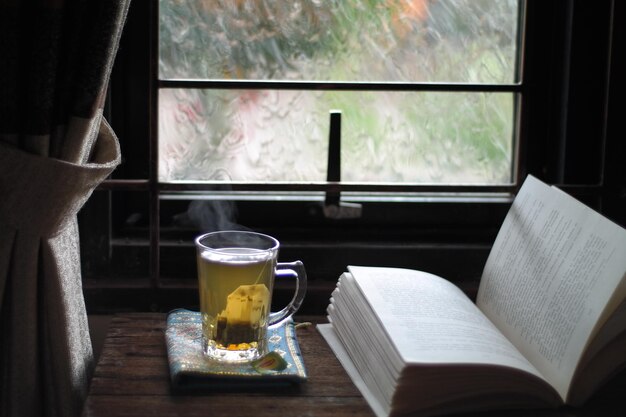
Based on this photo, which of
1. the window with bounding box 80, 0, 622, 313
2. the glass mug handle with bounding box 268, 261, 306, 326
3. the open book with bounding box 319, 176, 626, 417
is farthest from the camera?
the window with bounding box 80, 0, 622, 313

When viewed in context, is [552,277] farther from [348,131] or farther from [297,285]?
[348,131]

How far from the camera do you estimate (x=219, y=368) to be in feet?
3.01

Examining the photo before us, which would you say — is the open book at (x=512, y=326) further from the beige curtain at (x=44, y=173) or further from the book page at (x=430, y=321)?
the beige curtain at (x=44, y=173)

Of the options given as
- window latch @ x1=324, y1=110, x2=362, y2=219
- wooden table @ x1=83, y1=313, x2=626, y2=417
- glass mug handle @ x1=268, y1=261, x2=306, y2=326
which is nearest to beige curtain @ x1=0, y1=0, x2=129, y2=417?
wooden table @ x1=83, y1=313, x2=626, y2=417

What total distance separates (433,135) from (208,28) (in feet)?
1.36

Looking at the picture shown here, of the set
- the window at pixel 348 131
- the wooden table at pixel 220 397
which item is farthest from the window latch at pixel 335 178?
the wooden table at pixel 220 397

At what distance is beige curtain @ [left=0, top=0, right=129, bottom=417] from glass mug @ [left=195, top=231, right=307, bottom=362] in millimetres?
155

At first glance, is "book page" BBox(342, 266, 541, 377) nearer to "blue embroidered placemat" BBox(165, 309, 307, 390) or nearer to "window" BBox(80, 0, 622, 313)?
"blue embroidered placemat" BBox(165, 309, 307, 390)

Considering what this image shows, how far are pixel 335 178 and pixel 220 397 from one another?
1.84 feet

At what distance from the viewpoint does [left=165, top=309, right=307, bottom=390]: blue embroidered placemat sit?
898 mm

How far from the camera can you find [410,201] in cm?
144

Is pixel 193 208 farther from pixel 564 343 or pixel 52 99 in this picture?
pixel 564 343

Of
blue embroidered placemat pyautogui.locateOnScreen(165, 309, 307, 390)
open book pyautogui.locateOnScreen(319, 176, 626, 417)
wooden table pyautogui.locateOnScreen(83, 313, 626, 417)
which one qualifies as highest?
open book pyautogui.locateOnScreen(319, 176, 626, 417)

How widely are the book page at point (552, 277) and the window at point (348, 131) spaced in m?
0.29
